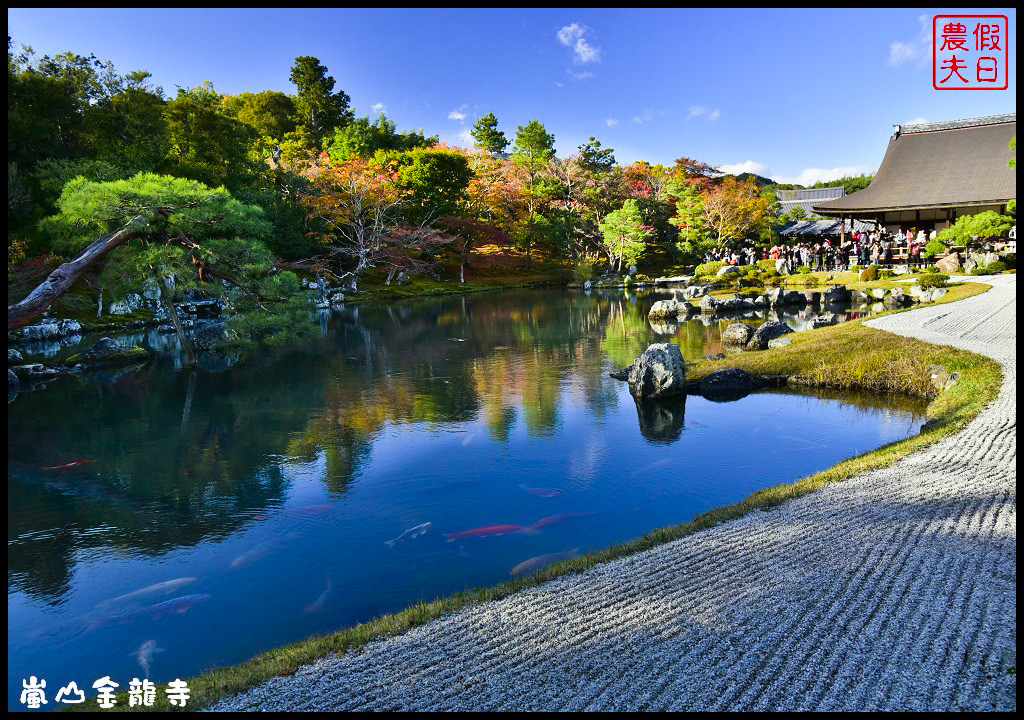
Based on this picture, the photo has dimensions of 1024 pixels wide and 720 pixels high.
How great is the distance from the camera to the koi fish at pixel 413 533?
7.06 m

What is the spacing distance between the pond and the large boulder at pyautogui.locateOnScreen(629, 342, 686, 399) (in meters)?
0.50

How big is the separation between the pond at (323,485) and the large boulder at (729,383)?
518 mm

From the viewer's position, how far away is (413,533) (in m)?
7.25

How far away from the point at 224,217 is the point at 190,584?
1080cm

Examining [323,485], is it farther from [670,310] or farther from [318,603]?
[670,310]

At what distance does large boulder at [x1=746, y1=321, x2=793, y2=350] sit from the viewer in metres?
17.2

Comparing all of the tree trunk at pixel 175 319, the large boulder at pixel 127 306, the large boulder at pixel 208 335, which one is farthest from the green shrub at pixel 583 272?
the tree trunk at pixel 175 319

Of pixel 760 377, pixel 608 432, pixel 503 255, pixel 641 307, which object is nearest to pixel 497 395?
pixel 608 432

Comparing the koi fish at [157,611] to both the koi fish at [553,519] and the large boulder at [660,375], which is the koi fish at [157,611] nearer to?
the koi fish at [553,519]

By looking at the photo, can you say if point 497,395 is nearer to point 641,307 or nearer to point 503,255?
point 641,307

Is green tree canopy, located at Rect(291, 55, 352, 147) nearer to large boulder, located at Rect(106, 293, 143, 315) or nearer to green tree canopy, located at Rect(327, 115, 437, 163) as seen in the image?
green tree canopy, located at Rect(327, 115, 437, 163)

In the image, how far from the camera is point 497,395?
45.4ft

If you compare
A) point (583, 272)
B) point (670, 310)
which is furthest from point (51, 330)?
point (583, 272)

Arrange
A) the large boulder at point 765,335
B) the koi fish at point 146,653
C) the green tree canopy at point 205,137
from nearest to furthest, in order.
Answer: the koi fish at point 146,653 < the large boulder at point 765,335 < the green tree canopy at point 205,137
